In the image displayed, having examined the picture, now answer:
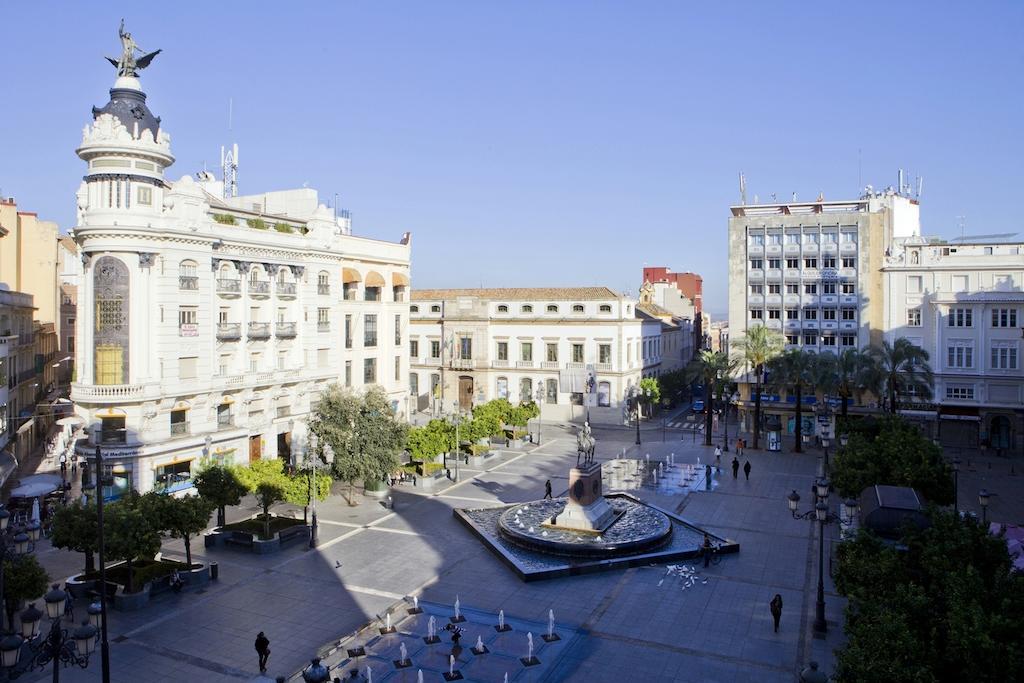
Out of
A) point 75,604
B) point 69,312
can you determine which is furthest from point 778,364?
point 69,312

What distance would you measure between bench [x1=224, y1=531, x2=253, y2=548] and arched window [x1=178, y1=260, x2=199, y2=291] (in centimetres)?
1498

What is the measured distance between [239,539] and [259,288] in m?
18.2

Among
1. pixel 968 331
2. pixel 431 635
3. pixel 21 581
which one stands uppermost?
pixel 968 331

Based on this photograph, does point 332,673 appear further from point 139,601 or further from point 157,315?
point 157,315

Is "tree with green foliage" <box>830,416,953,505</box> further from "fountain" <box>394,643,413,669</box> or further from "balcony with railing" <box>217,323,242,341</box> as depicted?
"balcony with railing" <box>217,323,242,341</box>

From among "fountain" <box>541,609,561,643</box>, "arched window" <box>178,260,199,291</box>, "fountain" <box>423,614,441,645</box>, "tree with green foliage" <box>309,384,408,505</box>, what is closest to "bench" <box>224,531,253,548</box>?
"tree with green foliage" <box>309,384,408,505</box>

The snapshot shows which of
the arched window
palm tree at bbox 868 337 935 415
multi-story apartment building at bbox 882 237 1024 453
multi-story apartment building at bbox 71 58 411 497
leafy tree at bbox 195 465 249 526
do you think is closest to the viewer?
leafy tree at bbox 195 465 249 526

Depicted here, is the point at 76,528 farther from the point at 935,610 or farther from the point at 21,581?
the point at 935,610

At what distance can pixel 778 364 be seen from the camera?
5244 centimetres

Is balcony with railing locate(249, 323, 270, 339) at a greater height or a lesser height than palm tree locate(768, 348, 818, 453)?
greater

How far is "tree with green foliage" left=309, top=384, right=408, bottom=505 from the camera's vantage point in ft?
121

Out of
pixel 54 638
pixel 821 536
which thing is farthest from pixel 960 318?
pixel 54 638

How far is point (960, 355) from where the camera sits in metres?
54.8

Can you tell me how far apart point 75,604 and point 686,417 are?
192 feet
